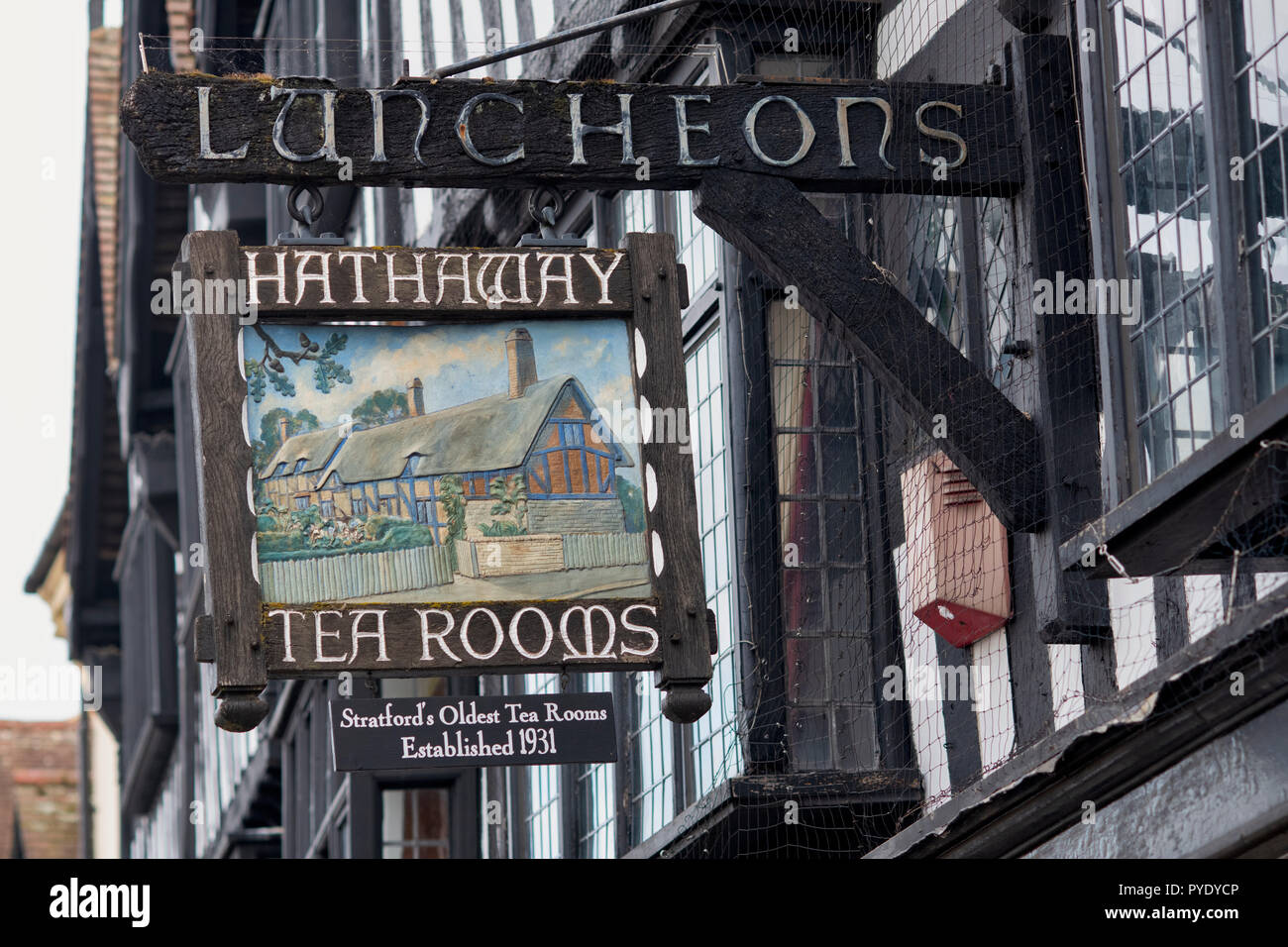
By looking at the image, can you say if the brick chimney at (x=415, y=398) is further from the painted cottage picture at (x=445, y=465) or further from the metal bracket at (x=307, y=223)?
the metal bracket at (x=307, y=223)

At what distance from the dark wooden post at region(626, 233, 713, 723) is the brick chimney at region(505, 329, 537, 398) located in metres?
0.35

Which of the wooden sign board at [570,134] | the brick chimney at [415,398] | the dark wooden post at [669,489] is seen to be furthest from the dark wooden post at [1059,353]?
the brick chimney at [415,398]

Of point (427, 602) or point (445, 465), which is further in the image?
point (445, 465)

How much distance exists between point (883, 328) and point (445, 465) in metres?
1.54

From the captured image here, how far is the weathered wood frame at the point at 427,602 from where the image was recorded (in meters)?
7.29

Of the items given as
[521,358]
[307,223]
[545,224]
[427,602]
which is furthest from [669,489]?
[307,223]

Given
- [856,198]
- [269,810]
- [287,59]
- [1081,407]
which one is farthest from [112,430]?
[1081,407]

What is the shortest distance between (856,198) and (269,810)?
43.8 ft

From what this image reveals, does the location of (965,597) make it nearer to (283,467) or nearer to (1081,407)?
(1081,407)

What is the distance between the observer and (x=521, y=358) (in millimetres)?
7844

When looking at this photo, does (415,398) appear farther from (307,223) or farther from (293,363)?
(307,223)

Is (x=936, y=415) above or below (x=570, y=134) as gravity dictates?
below

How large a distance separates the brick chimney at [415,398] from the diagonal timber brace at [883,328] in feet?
3.67

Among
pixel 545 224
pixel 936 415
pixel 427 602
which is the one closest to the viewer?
pixel 427 602
